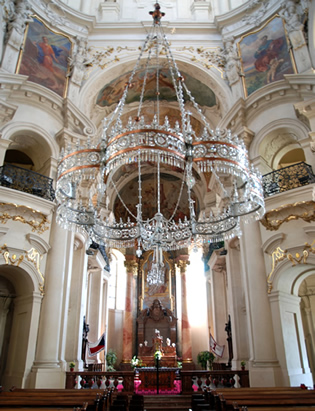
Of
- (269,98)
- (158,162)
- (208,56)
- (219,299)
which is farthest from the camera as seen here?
(219,299)

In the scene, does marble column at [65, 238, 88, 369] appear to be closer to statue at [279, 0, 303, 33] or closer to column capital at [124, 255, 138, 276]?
column capital at [124, 255, 138, 276]

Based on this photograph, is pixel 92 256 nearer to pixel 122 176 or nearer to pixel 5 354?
pixel 5 354

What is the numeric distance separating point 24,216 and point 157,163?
13.0 feet

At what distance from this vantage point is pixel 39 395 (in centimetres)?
552

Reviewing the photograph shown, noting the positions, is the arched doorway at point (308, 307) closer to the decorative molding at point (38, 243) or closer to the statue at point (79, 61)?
the decorative molding at point (38, 243)

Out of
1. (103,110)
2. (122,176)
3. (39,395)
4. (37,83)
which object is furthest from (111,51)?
(39,395)

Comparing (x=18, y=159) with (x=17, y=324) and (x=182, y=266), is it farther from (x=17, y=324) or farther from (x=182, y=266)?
(x=182, y=266)

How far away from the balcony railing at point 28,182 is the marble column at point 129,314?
10.6 metres

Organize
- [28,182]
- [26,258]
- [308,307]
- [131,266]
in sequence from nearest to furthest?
[26,258], [28,182], [308,307], [131,266]

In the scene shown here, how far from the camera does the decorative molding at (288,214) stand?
29.3 feet

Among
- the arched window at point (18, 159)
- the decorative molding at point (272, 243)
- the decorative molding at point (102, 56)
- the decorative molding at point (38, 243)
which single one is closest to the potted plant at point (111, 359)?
the decorative molding at point (38, 243)

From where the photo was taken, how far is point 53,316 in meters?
9.39

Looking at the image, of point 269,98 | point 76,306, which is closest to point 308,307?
point 269,98

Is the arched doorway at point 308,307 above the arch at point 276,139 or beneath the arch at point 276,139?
beneath
